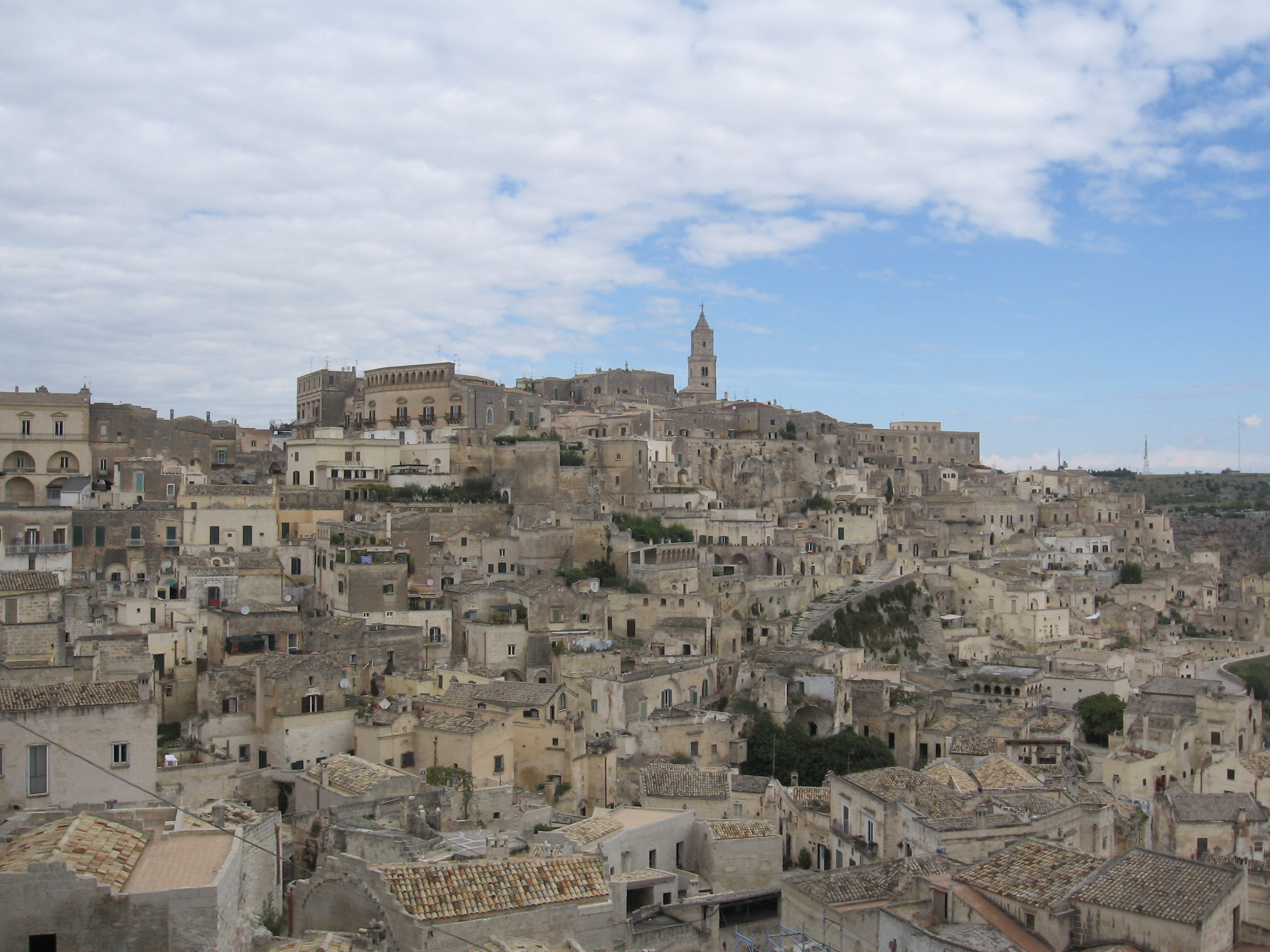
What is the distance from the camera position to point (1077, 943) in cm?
1313

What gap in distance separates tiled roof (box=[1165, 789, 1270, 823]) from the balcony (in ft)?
92.1

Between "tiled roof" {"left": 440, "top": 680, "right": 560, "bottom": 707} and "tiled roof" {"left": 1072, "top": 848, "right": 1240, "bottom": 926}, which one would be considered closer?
"tiled roof" {"left": 1072, "top": 848, "right": 1240, "bottom": 926}

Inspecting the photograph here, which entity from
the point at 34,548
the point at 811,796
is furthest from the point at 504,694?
the point at 34,548

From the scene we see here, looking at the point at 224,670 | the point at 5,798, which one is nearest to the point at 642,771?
the point at 224,670

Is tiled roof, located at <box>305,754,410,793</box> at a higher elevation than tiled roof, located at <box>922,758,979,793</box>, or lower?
higher

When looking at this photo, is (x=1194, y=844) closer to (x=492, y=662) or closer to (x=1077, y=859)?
(x=1077, y=859)

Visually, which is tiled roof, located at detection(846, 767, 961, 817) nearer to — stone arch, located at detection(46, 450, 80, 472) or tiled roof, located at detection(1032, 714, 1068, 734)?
tiled roof, located at detection(1032, 714, 1068, 734)

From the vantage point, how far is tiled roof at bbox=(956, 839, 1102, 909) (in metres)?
13.8

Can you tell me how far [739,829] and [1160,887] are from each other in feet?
26.1

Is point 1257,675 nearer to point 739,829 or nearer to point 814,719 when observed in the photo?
point 814,719

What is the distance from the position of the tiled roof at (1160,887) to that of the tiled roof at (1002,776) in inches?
334

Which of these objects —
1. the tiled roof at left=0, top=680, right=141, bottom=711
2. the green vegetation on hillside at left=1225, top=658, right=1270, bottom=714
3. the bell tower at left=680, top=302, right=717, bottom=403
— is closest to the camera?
the tiled roof at left=0, top=680, right=141, bottom=711

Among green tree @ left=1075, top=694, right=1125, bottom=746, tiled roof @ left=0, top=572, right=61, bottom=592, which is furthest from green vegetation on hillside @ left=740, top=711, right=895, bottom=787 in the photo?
tiled roof @ left=0, top=572, right=61, bottom=592

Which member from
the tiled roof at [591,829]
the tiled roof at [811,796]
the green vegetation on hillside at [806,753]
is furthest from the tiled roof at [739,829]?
the green vegetation on hillside at [806,753]
